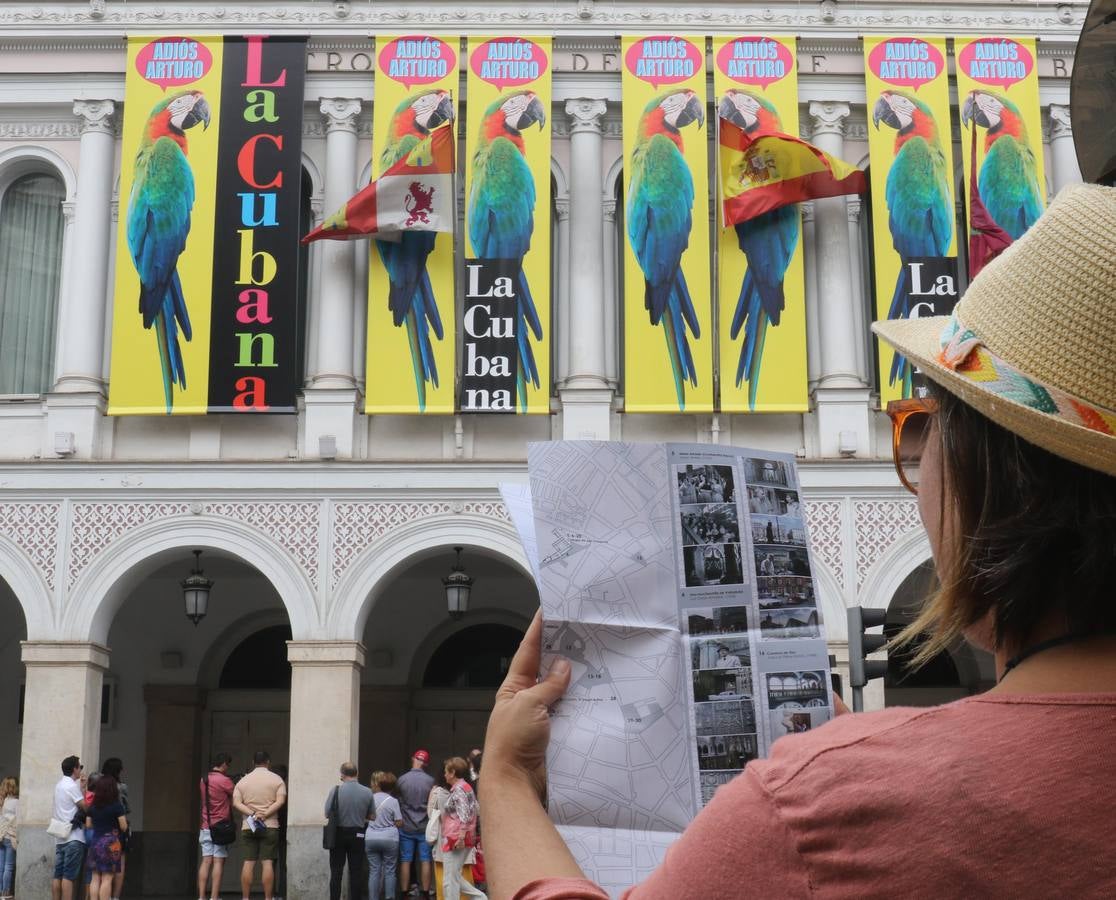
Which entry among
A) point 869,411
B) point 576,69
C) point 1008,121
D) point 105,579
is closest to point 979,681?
point 869,411

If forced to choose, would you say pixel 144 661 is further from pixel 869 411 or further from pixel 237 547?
pixel 869 411

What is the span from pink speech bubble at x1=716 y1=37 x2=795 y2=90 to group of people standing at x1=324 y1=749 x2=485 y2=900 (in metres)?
9.12

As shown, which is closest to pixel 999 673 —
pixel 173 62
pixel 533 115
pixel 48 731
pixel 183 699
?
pixel 48 731

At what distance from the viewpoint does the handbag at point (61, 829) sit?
582 inches

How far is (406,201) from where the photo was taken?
16.7 meters

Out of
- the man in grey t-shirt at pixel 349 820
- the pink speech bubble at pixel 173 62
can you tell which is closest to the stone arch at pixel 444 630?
the man in grey t-shirt at pixel 349 820

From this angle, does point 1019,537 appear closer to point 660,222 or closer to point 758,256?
point 660,222

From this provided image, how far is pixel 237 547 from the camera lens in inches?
658

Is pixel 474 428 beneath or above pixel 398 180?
beneath

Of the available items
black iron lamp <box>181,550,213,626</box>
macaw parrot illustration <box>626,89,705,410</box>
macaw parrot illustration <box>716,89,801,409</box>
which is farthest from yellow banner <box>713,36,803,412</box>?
black iron lamp <box>181,550,213,626</box>

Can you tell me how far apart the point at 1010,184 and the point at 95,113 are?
11.6 metres

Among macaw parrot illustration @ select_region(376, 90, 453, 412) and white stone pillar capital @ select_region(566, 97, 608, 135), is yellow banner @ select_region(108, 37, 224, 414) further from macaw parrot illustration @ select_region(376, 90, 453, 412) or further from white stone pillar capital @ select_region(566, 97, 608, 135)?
white stone pillar capital @ select_region(566, 97, 608, 135)

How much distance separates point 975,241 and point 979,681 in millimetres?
6740

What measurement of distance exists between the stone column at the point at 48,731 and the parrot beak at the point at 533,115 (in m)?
8.24
